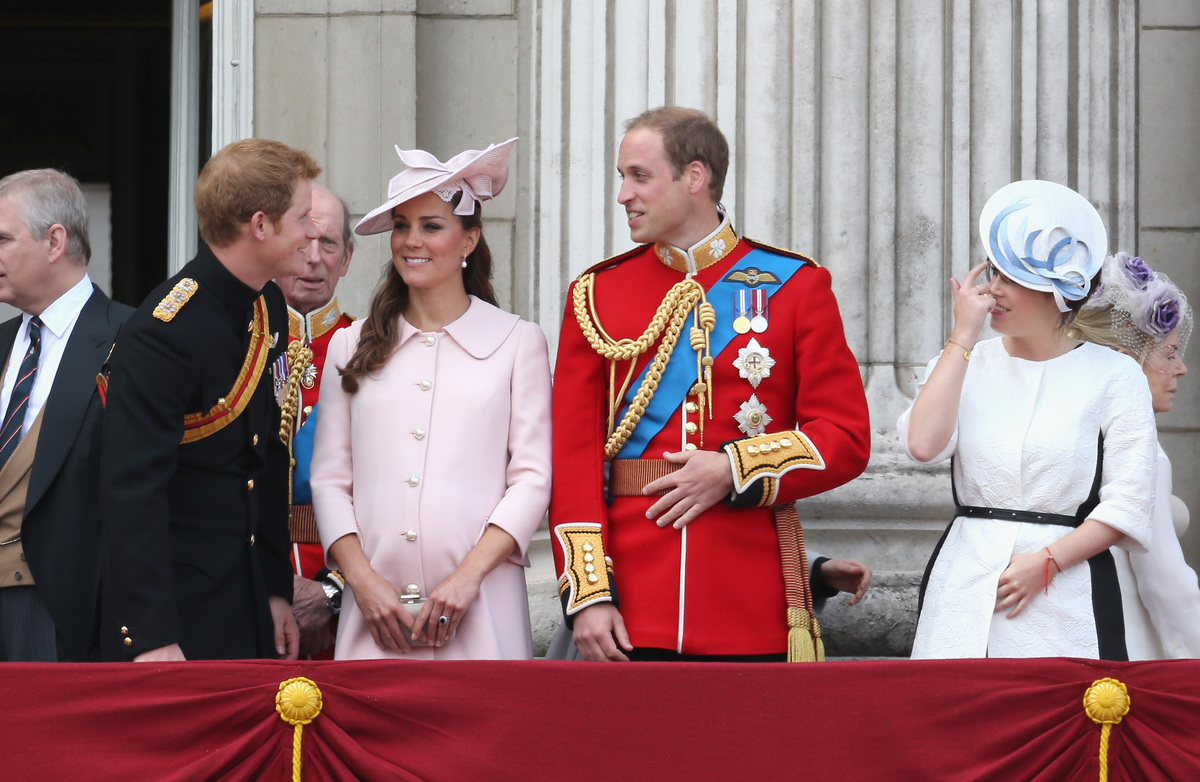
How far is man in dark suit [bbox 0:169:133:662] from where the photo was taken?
328 centimetres

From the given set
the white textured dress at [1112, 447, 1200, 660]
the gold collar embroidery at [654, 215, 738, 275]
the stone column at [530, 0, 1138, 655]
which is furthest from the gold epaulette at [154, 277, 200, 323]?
the white textured dress at [1112, 447, 1200, 660]

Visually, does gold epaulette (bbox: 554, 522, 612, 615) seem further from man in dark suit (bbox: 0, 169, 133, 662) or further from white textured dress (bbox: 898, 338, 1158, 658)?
man in dark suit (bbox: 0, 169, 133, 662)

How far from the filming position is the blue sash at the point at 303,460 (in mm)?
3805

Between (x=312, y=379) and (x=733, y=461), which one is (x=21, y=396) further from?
(x=733, y=461)

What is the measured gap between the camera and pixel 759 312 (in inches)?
132

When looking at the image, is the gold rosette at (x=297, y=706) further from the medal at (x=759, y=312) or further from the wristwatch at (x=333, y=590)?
the medal at (x=759, y=312)

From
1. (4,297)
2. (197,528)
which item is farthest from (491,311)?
(4,297)

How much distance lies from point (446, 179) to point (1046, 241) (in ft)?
4.46

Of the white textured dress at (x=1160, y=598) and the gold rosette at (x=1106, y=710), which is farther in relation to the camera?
the white textured dress at (x=1160, y=598)

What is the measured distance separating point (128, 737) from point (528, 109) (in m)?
3.37

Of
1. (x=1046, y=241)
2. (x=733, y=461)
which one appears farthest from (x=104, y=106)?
(x=1046, y=241)

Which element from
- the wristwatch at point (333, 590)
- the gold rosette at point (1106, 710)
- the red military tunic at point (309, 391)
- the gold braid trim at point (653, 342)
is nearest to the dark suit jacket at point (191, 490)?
the wristwatch at point (333, 590)

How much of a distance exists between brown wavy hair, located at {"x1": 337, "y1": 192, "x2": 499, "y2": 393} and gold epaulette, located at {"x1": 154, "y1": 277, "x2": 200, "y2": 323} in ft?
1.45

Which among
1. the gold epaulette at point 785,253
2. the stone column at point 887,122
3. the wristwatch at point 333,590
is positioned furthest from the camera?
the stone column at point 887,122
